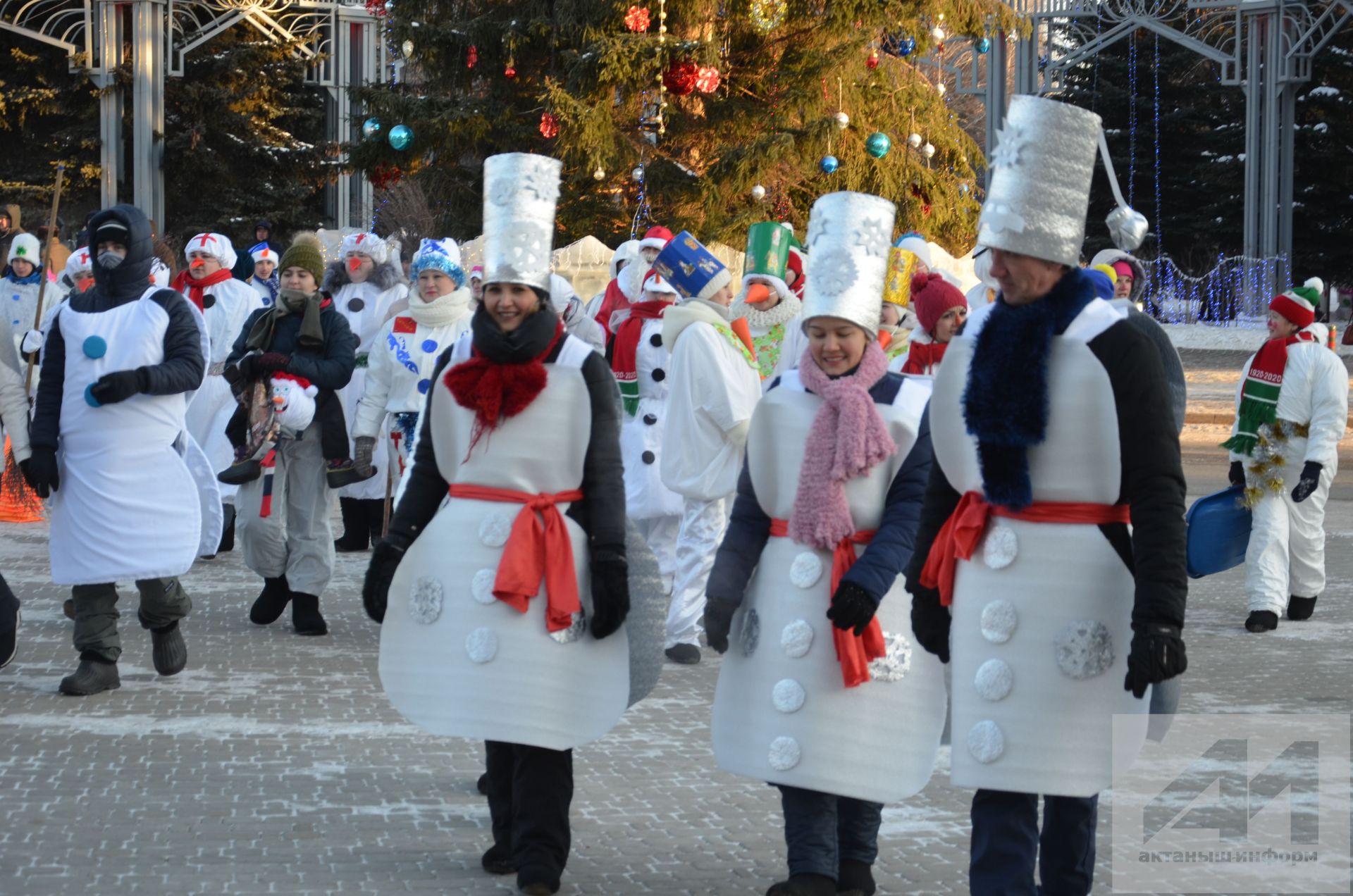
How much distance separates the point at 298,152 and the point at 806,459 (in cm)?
3924

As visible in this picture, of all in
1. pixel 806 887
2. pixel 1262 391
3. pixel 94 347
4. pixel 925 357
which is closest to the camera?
pixel 806 887

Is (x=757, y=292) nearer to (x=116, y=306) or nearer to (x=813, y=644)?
(x=116, y=306)

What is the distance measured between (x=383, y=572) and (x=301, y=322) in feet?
14.2

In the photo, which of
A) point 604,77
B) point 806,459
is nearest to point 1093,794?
point 806,459

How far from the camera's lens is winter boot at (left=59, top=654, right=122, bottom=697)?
301 inches

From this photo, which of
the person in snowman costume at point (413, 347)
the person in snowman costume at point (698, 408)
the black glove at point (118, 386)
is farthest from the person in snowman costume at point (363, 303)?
the black glove at point (118, 386)

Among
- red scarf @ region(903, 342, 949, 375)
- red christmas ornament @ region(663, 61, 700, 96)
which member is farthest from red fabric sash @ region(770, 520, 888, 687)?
red christmas ornament @ region(663, 61, 700, 96)

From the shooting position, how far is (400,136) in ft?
81.0

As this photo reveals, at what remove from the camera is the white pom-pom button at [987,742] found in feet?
13.6

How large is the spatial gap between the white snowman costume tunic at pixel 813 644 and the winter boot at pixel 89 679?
11.8ft

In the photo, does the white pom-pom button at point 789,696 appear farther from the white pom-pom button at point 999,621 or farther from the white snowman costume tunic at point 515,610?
the white pom-pom button at point 999,621

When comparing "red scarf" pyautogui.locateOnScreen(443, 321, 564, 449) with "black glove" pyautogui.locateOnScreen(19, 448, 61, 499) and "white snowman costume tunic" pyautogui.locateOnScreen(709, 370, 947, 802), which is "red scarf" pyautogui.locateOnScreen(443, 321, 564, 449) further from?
"black glove" pyautogui.locateOnScreen(19, 448, 61, 499)

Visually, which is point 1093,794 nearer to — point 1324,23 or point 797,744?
point 797,744

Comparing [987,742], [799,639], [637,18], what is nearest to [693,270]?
[799,639]
